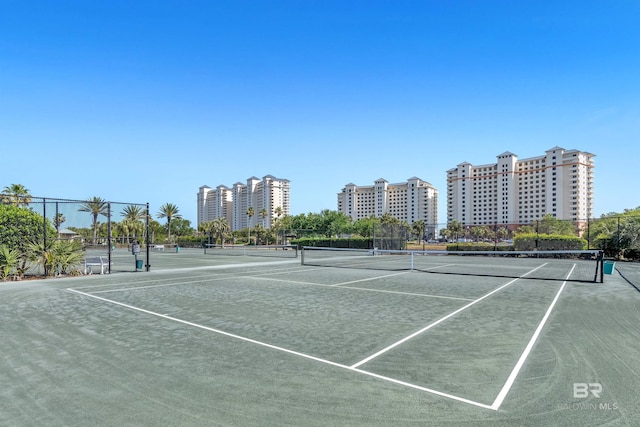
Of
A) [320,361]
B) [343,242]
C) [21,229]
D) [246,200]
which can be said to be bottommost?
[343,242]

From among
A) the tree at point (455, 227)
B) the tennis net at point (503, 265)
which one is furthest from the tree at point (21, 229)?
the tree at point (455, 227)

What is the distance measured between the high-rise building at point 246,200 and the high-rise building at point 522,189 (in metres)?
83.3

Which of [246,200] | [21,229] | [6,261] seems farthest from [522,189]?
[6,261]

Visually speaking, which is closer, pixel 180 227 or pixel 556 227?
pixel 556 227

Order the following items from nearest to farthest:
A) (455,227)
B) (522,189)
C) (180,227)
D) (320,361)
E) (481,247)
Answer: (320,361) < (481,247) < (455,227) < (180,227) < (522,189)

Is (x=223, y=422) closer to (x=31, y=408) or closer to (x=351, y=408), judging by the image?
(x=351, y=408)

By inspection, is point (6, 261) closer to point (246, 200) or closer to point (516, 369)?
point (516, 369)

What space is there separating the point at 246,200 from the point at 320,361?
179m

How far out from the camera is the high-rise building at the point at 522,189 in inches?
5723

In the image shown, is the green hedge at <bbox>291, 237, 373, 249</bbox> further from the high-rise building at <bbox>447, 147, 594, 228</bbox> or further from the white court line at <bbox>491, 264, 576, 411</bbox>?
the high-rise building at <bbox>447, 147, 594, 228</bbox>

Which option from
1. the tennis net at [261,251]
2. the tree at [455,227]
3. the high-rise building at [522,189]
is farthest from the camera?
the high-rise building at [522,189]

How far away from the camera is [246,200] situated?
181 m

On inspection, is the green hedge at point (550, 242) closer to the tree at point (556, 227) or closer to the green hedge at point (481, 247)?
the tree at point (556, 227)

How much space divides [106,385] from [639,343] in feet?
27.4
